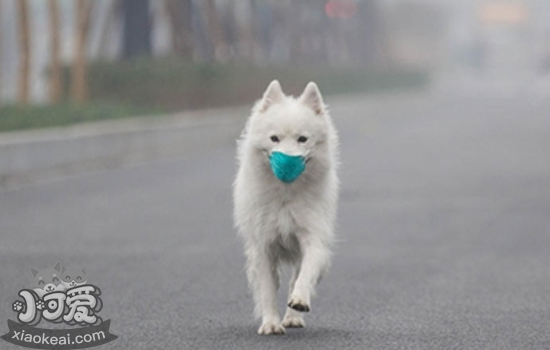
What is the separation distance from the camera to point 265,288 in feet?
30.3

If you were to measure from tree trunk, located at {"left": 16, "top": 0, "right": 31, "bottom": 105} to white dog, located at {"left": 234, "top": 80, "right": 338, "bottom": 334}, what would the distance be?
73.0 feet

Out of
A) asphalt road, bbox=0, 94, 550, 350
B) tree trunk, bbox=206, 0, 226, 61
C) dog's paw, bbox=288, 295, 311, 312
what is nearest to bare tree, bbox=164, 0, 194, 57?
tree trunk, bbox=206, 0, 226, 61

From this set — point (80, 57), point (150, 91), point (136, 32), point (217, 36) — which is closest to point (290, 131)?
point (80, 57)

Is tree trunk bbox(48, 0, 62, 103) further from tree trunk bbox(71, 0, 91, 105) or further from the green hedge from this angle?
the green hedge

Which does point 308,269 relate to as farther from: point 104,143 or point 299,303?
point 104,143

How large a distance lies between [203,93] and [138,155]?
11.7 metres

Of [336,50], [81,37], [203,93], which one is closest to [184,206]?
[81,37]

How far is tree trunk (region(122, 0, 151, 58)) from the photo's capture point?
41.0m

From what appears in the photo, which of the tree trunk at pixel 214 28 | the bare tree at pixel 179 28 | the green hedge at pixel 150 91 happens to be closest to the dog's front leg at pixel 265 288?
the green hedge at pixel 150 91

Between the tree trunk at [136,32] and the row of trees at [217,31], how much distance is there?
1.0 inches

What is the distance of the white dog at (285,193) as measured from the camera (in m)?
8.87

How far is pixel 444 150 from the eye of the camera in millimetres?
32281

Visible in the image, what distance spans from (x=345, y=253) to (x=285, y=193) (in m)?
4.92

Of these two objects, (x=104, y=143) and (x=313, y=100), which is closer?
(x=313, y=100)
